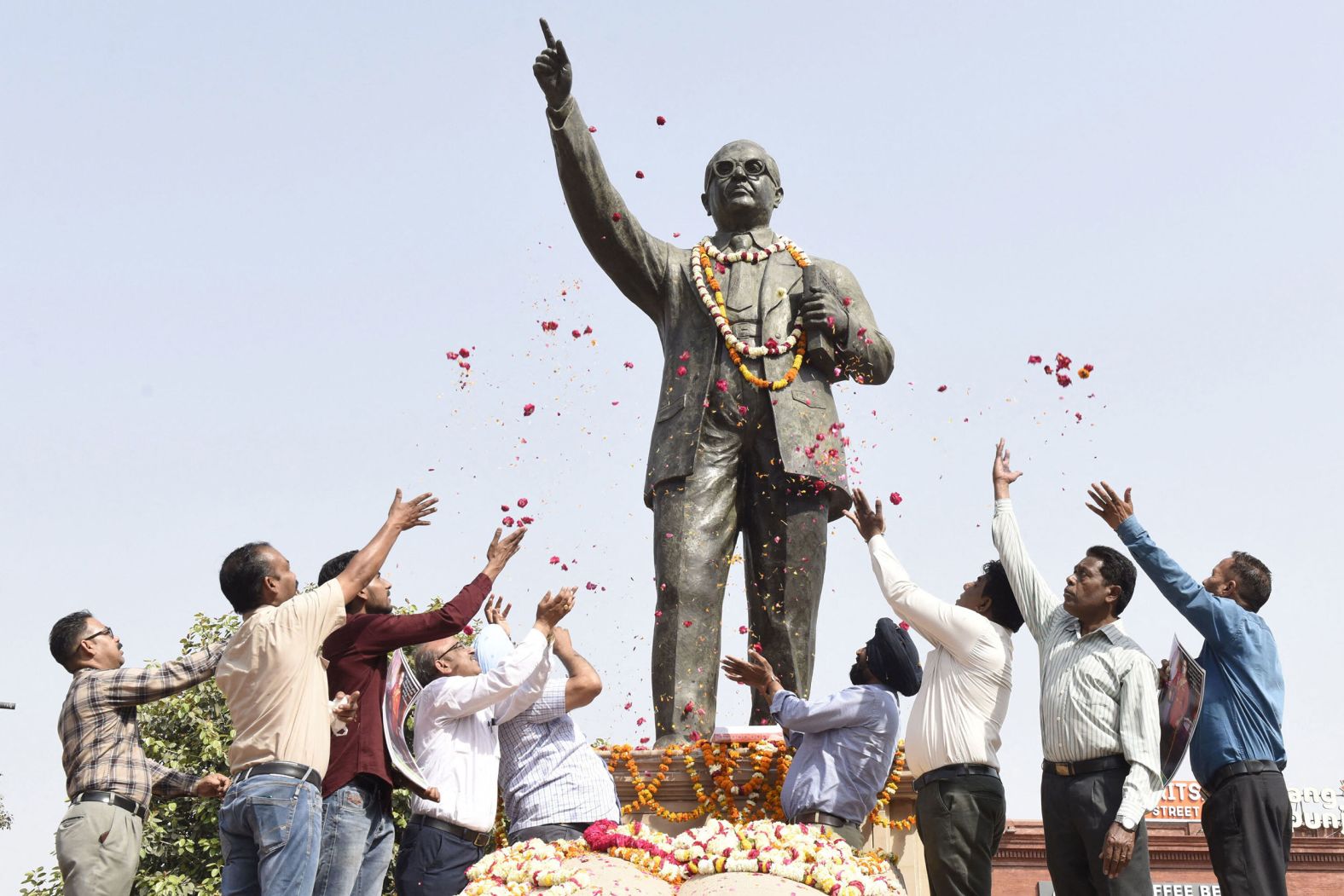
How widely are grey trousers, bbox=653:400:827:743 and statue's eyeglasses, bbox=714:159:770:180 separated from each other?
1.37 meters

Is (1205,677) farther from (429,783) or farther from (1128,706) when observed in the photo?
(429,783)

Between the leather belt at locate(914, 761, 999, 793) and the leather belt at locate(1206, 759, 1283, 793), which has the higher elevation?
the leather belt at locate(914, 761, 999, 793)

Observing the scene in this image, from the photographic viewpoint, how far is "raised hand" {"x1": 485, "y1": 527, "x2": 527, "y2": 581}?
7.15m

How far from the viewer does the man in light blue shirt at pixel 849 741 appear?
707 cm

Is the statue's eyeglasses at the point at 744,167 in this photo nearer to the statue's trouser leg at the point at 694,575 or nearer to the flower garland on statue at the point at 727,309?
the flower garland on statue at the point at 727,309

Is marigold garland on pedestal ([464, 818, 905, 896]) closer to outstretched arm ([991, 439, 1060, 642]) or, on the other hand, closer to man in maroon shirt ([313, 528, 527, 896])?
man in maroon shirt ([313, 528, 527, 896])

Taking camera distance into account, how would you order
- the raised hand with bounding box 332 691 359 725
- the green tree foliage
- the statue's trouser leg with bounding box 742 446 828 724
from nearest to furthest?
the raised hand with bounding box 332 691 359 725, the statue's trouser leg with bounding box 742 446 828 724, the green tree foliage

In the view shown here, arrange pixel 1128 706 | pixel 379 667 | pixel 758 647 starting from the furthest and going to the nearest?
pixel 758 647 → pixel 379 667 → pixel 1128 706

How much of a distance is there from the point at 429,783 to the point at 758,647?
87.8 inches

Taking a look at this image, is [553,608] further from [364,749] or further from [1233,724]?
[1233,724]

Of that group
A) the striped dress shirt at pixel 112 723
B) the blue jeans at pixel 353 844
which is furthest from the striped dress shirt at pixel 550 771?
the striped dress shirt at pixel 112 723

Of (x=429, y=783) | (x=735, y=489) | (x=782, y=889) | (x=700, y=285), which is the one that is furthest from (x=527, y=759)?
(x=700, y=285)

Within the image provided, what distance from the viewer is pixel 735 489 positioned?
889 centimetres

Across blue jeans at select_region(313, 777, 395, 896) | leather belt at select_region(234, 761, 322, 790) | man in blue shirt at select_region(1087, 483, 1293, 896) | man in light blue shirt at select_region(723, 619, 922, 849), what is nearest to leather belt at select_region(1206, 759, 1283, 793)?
man in blue shirt at select_region(1087, 483, 1293, 896)
